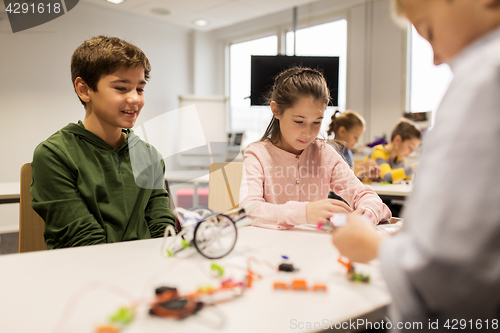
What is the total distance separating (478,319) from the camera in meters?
0.30

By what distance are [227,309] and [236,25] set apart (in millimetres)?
5855

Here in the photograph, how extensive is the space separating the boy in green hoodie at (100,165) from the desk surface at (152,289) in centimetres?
26

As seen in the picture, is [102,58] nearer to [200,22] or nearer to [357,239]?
[357,239]

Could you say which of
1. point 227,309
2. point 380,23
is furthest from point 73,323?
point 380,23

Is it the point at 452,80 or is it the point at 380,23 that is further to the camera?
the point at 380,23

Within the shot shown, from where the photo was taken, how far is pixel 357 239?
433mm

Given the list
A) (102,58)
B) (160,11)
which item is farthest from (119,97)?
(160,11)

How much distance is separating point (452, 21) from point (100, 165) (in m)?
0.96

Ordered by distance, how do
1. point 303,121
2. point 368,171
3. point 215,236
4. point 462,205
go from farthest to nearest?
point 368,171 → point 303,121 → point 215,236 → point 462,205

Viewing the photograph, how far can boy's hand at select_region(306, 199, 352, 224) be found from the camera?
81cm

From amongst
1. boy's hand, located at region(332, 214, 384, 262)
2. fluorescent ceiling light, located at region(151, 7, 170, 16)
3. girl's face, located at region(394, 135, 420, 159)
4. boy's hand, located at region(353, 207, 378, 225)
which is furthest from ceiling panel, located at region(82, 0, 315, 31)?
boy's hand, located at region(332, 214, 384, 262)

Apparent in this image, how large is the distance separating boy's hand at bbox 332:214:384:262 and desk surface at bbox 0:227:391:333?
0.16ft

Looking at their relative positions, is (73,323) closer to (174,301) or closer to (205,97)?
(174,301)

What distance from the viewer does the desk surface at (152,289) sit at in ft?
1.29
